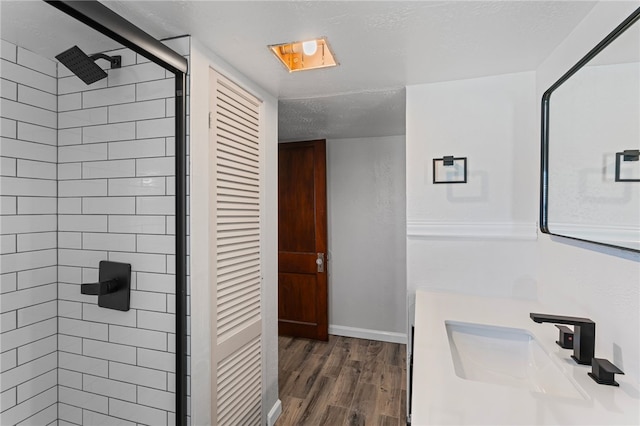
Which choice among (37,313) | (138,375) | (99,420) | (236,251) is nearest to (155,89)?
(236,251)

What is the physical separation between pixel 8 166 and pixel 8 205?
0.54 feet

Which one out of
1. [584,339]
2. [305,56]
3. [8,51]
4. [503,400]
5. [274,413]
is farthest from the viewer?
[274,413]

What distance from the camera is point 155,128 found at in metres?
1.41

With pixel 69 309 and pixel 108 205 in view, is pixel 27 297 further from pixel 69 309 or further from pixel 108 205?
pixel 108 205

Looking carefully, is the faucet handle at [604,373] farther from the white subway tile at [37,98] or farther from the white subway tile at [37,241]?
the white subway tile at [37,98]

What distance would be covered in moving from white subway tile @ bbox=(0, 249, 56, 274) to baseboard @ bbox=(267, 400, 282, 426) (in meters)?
1.54

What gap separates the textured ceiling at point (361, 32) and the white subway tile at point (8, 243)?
82 centimetres

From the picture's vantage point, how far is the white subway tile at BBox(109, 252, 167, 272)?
1.40 metres

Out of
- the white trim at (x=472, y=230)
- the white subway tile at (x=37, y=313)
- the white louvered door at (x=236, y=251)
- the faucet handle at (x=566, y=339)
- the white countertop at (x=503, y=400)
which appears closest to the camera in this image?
the white countertop at (x=503, y=400)

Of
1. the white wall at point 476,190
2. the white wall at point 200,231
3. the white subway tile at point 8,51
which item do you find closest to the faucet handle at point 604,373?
the white wall at point 476,190

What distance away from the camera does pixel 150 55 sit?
1240mm

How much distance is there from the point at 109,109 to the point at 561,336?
205 cm

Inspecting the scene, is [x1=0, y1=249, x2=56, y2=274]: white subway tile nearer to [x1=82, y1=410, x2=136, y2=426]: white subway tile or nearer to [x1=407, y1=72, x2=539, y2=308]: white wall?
[x1=82, y1=410, x2=136, y2=426]: white subway tile

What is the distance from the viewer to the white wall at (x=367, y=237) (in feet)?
11.0
